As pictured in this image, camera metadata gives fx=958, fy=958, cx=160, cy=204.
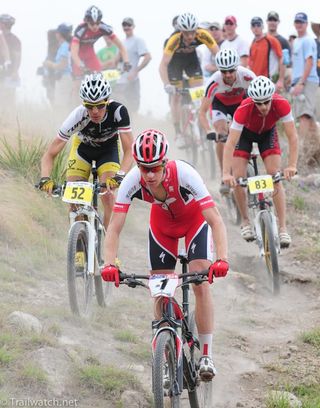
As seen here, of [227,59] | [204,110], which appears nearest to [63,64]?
[204,110]

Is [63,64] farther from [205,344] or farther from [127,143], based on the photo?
[205,344]

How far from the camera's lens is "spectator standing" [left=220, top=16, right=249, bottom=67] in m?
15.1

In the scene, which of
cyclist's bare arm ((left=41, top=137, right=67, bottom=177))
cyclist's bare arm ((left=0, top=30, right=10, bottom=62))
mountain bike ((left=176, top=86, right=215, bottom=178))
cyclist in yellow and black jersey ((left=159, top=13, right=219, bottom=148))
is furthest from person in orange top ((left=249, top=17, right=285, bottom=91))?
cyclist's bare arm ((left=41, top=137, right=67, bottom=177))

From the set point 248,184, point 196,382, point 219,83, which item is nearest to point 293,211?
point 219,83

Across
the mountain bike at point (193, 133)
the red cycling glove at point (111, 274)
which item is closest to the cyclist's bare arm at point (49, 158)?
the red cycling glove at point (111, 274)

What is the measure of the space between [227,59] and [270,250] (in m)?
2.41

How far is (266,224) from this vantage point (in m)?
9.80

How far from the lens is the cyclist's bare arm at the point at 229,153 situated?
31.9 ft

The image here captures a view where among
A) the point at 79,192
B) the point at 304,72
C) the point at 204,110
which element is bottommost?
the point at 79,192

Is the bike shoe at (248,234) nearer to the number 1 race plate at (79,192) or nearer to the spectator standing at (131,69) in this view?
the number 1 race plate at (79,192)

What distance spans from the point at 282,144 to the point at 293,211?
2766 millimetres

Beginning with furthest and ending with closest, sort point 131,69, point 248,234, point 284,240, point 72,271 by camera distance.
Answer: point 131,69
point 248,234
point 284,240
point 72,271

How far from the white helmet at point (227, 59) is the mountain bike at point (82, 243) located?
3.18 m

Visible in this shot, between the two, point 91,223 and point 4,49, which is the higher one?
point 4,49
